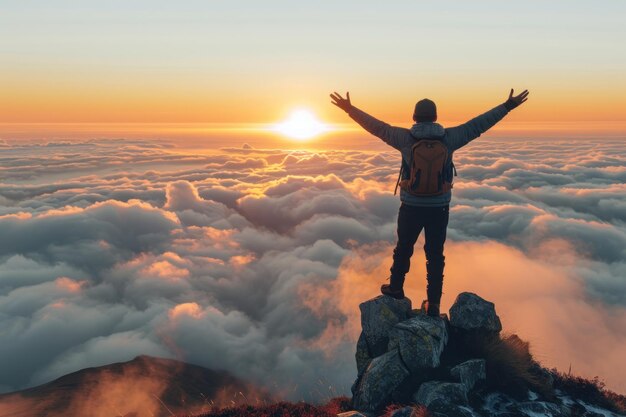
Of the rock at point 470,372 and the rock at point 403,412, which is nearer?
the rock at point 403,412

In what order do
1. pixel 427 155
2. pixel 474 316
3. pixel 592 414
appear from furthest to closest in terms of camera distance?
pixel 474 316 < pixel 592 414 < pixel 427 155

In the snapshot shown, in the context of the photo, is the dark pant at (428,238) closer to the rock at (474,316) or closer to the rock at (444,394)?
the rock at (474,316)

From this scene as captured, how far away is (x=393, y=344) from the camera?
26.9 ft

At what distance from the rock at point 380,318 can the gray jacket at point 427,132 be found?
2709mm

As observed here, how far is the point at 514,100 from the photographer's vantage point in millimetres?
7117

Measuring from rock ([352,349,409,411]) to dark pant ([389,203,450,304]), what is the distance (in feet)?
5.09

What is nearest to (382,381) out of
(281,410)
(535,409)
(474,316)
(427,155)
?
(281,410)

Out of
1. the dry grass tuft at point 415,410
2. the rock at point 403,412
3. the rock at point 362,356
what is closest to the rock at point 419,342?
the dry grass tuft at point 415,410

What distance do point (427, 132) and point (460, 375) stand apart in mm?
4292

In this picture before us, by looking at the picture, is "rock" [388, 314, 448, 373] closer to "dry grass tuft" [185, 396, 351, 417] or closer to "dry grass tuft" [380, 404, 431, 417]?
"dry grass tuft" [380, 404, 431, 417]

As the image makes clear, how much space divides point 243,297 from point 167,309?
34.7 meters

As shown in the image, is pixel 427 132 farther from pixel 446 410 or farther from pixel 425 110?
pixel 446 410

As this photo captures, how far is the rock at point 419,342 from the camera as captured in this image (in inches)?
298

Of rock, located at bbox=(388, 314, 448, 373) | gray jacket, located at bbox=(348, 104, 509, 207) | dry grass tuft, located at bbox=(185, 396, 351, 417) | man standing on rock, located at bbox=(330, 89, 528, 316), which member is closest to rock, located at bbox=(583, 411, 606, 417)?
rock, located at bbox=(388, 314, 448, 373)
